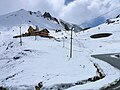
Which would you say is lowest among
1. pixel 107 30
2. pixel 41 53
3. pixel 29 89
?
pixel 29 89

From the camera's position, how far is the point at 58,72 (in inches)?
1485

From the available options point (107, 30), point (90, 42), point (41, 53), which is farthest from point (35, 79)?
point (107, 30)

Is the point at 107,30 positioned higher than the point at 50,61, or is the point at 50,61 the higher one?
the point at 107,30

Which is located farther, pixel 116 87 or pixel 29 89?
pixel 29 89

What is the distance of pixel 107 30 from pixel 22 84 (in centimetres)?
8981

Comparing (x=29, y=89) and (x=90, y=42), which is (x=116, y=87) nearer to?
(x=29, y=89)

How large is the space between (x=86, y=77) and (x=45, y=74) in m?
6.02

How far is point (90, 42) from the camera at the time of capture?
99000mm

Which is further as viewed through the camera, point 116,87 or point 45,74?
point 45,74

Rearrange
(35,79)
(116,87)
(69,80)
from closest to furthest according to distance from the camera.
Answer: (116,87) < (69,80) < (35,79)

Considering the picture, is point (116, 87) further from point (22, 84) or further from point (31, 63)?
point (31, 63)

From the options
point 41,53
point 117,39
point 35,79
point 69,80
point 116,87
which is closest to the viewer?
point 116,87

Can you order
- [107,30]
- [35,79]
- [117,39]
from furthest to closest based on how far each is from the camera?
[107,30] → [117,39] → [35,79]

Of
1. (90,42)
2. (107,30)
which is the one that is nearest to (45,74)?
(90,42)
